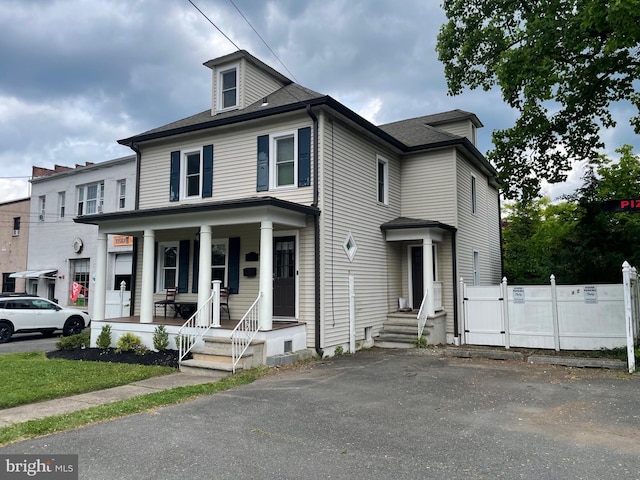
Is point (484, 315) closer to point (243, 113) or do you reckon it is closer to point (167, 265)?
point (243, 113)

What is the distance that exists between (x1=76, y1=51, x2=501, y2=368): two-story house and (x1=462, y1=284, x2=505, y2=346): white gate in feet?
3.07

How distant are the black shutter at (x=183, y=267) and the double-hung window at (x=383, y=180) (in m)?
5.86

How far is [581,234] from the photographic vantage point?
54.6 ft

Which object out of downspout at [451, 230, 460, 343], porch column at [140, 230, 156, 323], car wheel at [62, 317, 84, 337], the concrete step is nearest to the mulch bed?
the concrete step

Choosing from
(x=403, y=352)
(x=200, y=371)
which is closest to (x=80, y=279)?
(x=200, y=371)

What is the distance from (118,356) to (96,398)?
149 inches

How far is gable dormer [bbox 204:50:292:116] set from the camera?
44.4 feet

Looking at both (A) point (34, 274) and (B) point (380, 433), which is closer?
(B) point (380, 433)

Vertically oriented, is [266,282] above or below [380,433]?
above

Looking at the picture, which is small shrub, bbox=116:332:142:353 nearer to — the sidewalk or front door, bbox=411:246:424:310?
the sidewalk

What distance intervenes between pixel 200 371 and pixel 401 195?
28.3ft

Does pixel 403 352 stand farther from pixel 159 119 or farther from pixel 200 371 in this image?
pixel 159 119

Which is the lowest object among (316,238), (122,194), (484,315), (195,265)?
(484,315)

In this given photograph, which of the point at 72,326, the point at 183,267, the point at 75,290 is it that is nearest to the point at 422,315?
the point at 183,267
